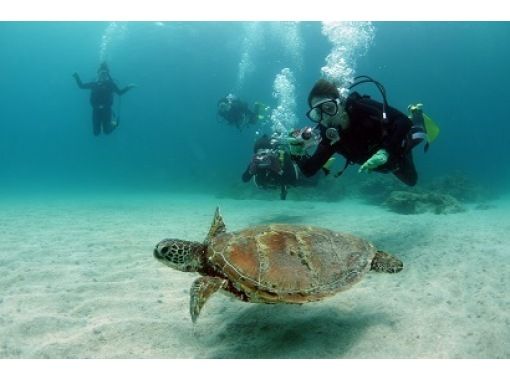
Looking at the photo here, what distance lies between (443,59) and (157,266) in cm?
9056

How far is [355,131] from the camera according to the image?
17.2 ft

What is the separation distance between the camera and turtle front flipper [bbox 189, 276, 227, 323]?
2744 mm

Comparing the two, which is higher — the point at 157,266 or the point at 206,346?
the point at 206,346

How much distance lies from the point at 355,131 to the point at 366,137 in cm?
21

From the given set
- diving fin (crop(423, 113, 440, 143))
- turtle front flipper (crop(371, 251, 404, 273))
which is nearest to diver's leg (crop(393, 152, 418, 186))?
diving fin (crop(423, 113, 440, 143))

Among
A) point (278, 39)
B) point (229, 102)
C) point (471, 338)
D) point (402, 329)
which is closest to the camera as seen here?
point (471, 338)

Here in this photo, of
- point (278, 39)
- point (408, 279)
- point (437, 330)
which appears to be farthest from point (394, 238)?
point (278, 39)

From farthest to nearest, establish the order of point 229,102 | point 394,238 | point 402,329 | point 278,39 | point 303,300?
point 278,39 → point 229,102 → point 394,238 → point 402,329 → point 303,300

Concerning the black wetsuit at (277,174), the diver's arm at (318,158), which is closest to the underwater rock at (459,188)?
the black wetsuit at (277,174)

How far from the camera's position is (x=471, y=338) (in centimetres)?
305

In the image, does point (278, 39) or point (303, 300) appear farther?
point (278, 39)

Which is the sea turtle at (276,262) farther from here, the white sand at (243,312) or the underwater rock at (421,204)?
the underwater rock at (421,204)

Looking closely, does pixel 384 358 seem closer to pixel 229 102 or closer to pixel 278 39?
pixel 229 102

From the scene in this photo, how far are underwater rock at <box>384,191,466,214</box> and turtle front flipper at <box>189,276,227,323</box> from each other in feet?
29.5
